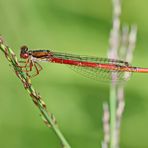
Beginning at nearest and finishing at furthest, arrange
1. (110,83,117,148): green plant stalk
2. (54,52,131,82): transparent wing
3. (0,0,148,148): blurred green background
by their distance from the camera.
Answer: (110,83,117,148): green plant stalk < (54,52,131,82): transparent wing < (0,0,148,148): blurred green background

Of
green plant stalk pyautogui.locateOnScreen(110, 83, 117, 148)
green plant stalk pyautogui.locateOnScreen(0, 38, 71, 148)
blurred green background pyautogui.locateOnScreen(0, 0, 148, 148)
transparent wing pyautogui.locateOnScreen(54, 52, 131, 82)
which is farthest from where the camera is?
blurred green background pyautogui.locateOnScreen(0, 0, 148, 148)

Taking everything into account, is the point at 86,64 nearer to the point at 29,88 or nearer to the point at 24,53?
the point at 24,53

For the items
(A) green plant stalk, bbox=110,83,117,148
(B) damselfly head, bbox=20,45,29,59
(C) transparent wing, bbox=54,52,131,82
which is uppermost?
(C) transparent wing, bbox=54,52,131,82

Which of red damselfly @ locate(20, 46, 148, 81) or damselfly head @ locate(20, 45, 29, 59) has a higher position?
red damselfly @ locate(20, 46, 148, 81)

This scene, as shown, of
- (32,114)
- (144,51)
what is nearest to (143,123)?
(144,51)

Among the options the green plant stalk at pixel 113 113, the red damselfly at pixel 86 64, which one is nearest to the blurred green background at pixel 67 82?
the red damselfly at pixel 86 64

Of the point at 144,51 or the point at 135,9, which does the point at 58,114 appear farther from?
the point at 135,9

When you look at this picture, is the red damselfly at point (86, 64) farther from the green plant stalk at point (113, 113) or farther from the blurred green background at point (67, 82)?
the blurred green background at point (67, 82)

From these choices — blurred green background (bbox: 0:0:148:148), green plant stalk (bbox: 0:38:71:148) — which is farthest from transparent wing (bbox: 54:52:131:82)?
green plant stalk (bbox: 0:38:71:148)

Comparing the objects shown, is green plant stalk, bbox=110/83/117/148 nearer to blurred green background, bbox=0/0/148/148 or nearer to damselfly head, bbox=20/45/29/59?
damselfly head, bbox=20/45/29/59
